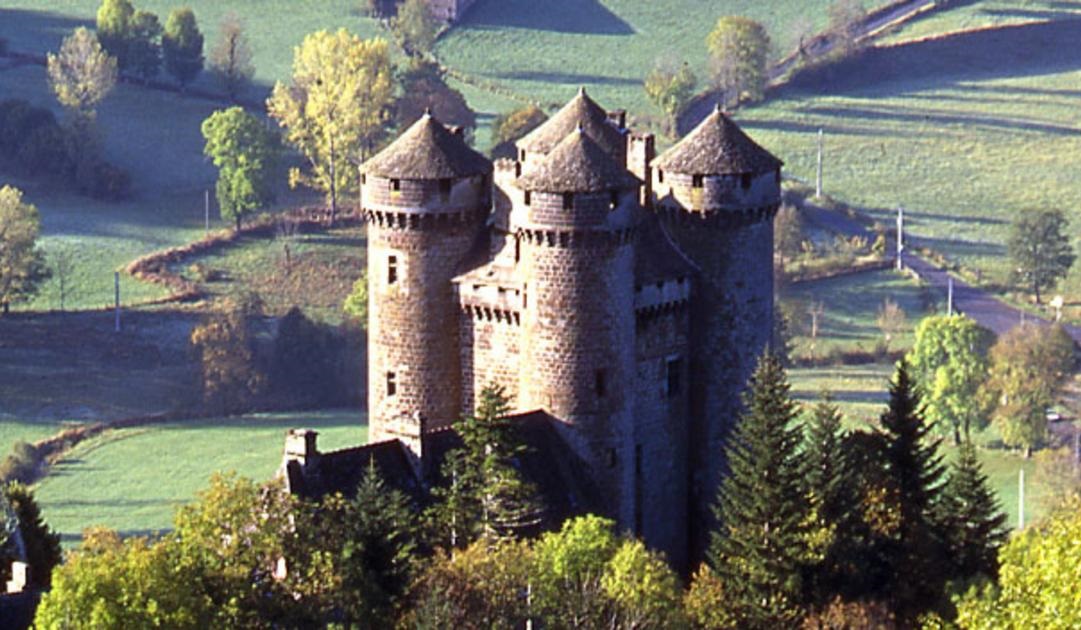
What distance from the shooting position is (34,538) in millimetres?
107625

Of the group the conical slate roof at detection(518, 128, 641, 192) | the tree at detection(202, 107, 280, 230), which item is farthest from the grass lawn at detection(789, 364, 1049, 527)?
the conical slate roof at detection(518, 128, 641, 192)

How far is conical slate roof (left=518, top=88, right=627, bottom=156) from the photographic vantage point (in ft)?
356

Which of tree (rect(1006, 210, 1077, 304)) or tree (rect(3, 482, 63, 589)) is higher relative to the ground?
tree (rect(1006, 210, 1077, 304))

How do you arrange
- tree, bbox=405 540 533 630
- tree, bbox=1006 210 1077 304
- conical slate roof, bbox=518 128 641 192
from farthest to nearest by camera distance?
tree, bbox=1006 210 1077 304
conical slate roof, bbox=518 128 641 192
tree, bbox=405 540 533 630

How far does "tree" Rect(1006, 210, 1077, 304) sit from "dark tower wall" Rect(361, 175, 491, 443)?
8352cm

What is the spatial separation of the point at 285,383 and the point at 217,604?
7433 centimetres

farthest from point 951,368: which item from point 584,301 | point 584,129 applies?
point 584,301

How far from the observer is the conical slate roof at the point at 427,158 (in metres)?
106

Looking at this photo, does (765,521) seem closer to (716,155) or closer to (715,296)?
(715,296)

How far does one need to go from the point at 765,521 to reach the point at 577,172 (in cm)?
1132

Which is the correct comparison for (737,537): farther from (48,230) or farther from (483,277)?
(48,230)

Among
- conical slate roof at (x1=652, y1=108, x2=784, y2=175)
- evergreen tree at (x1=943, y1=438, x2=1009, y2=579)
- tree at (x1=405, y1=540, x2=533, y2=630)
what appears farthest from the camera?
conical slate roof at (x1=652, y1=108, x2=784, y2=175)

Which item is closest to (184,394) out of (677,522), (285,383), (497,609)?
(285,383)

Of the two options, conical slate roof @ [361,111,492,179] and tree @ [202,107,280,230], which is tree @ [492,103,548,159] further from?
conical slate roof @ [361,111,492,179]
